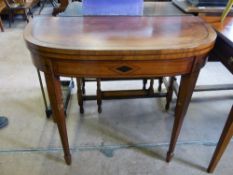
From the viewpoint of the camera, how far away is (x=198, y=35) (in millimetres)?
992

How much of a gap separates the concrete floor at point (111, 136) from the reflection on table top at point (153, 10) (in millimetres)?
845

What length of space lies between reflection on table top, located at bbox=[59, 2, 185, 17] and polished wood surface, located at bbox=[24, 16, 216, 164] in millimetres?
164

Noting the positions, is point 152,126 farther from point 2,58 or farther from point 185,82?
point 2,58

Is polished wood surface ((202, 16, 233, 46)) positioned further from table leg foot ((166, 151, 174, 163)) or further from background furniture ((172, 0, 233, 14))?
table leg foot ((166, 151, 174, 163))

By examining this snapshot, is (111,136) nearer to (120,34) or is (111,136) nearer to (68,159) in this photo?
(68,159)

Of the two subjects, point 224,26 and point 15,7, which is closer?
point 224,26

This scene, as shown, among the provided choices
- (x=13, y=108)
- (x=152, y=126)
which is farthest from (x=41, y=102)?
(x=152, y=126)

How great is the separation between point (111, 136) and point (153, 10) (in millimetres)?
924

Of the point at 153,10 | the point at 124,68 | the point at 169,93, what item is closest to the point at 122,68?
the point at 124,68

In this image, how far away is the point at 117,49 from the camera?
2.85 feet

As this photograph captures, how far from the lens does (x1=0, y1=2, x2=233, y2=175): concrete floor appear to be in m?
1.38

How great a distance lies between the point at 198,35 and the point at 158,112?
0.95 meters

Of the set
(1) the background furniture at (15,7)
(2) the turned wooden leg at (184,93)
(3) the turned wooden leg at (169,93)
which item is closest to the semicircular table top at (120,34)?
(2) the turned wooden leg at (184,93)

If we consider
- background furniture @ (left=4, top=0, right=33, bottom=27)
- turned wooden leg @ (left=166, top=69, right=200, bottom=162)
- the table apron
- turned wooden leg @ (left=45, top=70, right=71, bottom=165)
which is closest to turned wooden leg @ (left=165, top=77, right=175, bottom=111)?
turned wooden leg @ (left=166, top=69, right=200, bottom=162)
